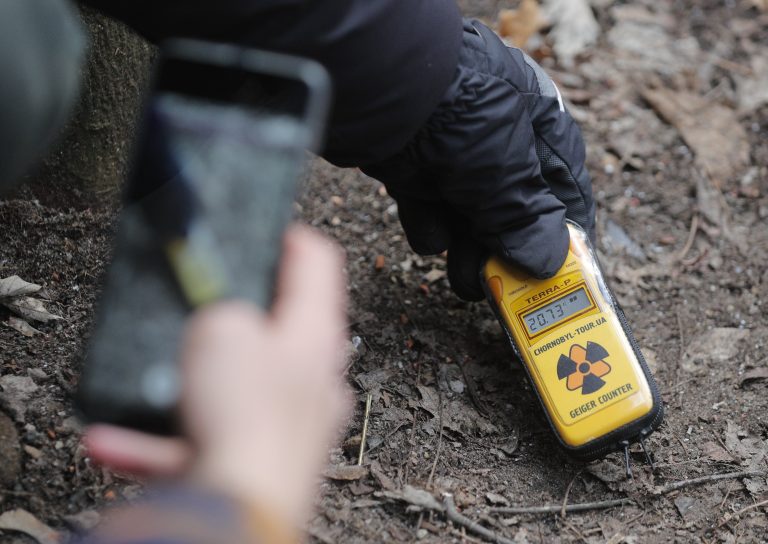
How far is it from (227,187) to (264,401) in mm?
315

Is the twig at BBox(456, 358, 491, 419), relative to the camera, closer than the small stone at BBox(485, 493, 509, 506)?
No

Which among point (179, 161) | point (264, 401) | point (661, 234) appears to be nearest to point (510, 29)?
point (661, 234)

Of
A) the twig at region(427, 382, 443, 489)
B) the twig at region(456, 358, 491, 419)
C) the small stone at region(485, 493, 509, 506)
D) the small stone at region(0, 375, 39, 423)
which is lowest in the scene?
the small stone at region(485, 493, 509, 506)

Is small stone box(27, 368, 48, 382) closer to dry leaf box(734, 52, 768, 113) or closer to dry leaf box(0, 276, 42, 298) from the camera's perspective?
dry leaf box(0, 276, 42, 298)

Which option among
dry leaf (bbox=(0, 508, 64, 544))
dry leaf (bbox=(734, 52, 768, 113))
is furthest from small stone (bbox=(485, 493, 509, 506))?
dry leaf (bbox=(734, 52, 768, 113))

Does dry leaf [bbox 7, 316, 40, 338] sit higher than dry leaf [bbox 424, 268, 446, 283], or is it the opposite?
dry leaf [bbox 7, 316, 40, 338]

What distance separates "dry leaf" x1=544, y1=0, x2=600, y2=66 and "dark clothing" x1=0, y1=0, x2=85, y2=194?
2252 mm

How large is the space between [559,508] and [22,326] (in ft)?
4.34

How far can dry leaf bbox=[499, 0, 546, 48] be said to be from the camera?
10.4ft

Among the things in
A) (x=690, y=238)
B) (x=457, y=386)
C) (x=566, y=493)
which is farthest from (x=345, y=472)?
(x=690, y=238)

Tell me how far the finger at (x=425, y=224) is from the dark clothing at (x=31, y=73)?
37.0 inches

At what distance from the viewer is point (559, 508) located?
1820 millimetres

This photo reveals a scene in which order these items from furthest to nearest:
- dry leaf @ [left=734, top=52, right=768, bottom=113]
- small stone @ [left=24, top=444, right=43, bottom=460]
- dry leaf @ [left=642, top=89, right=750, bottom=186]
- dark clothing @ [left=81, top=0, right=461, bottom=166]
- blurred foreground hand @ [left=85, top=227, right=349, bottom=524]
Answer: dry leaf @ [left=734, top=52, right=768, bottom=113]
dry leaf @ [left=642, top=89, right=750, bottom=186]
small stone @ [left=24, top=444, right=43, bottom=460]
dark clothing @ [left=81, top=0, right=461, bottom=166]
blurred foreground hand @ [left=85, top=227, right=349, bottom=524]

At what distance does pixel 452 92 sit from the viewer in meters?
1.71
